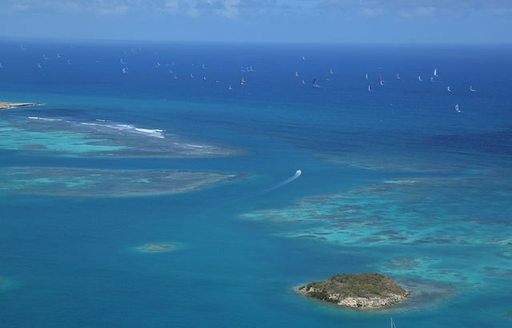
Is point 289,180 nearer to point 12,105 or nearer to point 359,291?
point 359,291

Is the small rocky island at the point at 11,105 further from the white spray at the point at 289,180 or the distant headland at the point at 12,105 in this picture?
the white spray at the point at 289,180

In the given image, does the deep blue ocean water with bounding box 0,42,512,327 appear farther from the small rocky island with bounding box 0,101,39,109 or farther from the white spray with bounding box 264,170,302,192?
the small rocky island with bounding box 0,101,39,109

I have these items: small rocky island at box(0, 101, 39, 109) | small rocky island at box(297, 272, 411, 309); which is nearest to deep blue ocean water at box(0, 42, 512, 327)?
small rocky island at box(297, 272, 411, 309)

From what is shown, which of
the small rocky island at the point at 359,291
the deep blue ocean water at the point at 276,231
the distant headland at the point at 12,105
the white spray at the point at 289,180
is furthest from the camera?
the distant headland at the point at 12,105

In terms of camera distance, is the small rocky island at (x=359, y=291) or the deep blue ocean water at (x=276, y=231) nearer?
the deep blue ocean water at (x=276, y=231)

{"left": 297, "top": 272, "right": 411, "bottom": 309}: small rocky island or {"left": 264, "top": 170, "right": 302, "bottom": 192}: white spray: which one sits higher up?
{"left": 297, "top": 272, "right": 411, "bottom": 309}: small rocky island

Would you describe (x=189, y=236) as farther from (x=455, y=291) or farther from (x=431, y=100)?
(x=431, y=100)

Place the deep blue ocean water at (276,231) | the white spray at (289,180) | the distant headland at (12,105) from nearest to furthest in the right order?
the deep blue ocean water at (276,231), the white spray at (289,180), the distant headland at (12,105)

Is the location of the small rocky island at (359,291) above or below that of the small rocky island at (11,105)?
above

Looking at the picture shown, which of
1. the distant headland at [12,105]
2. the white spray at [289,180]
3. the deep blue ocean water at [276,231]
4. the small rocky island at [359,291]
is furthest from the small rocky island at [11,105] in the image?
the small rocky island at [359,291]
